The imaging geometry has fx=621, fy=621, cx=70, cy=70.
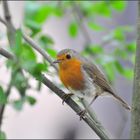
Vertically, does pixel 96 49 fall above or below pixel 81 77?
below

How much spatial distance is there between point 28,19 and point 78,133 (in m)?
3.25

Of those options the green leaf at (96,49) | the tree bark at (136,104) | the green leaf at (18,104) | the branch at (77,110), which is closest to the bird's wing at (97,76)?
the green leaf at (18,104)

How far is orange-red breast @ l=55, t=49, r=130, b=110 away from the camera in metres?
2.87

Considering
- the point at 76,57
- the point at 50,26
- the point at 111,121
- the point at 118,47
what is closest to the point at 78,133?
the point at 111,121

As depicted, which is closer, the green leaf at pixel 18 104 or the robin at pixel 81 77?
the robin at pixel 81 77

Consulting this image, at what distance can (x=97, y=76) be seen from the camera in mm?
2988

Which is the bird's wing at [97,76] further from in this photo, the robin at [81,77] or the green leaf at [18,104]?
the green leaf at [18,104]

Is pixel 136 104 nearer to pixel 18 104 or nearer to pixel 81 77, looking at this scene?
pixel 81 77

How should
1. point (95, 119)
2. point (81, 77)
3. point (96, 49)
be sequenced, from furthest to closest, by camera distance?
point (96, 49) → point (81, 77) → point (95, 119)

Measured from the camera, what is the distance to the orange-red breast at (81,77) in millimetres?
2873

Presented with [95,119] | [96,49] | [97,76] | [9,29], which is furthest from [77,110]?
[96,49]

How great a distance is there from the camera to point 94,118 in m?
2.39

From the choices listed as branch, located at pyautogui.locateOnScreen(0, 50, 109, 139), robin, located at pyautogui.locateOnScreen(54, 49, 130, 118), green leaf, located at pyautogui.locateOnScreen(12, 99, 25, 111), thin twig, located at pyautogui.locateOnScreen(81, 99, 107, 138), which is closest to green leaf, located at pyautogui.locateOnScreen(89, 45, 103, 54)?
robin, located at pyautogui.locateOnScreen(54, 49, 130, 118)

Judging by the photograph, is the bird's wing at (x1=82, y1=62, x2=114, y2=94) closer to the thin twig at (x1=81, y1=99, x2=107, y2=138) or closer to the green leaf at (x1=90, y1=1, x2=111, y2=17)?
the thin twig at (x1=81, y1=99, x2=107, y2=138)
